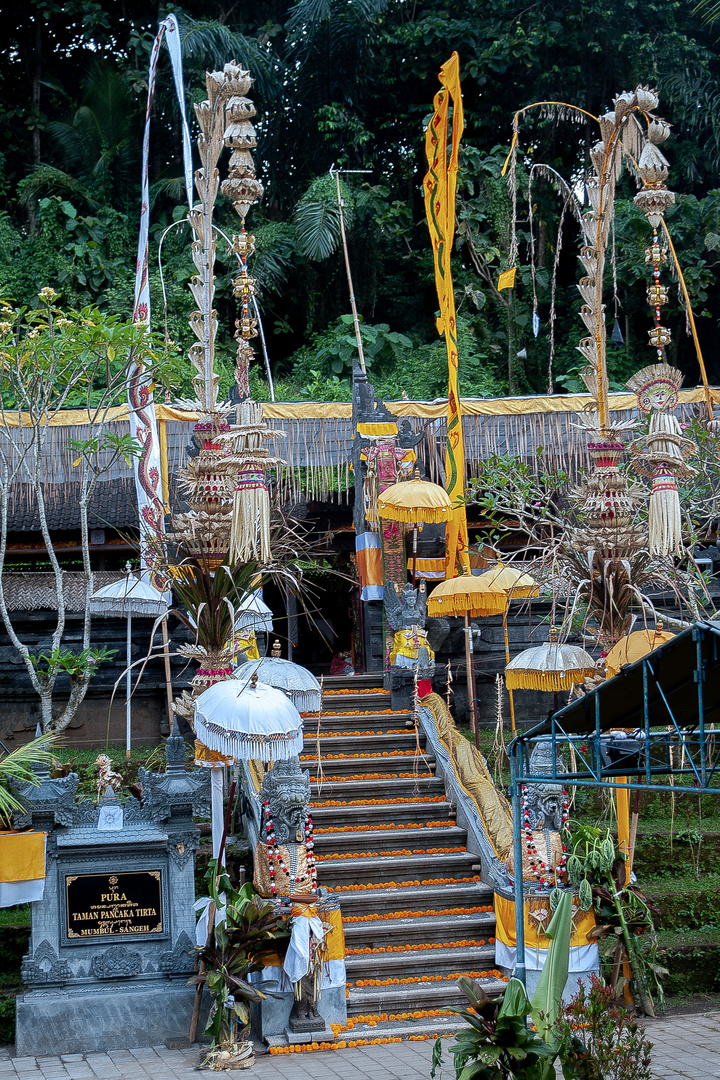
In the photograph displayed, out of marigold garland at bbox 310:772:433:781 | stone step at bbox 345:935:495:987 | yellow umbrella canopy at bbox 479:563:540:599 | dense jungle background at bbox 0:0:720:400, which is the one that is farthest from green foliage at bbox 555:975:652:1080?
dense jungle background at bbox 0:0:720:400

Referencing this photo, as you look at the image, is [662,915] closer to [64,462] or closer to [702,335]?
[64,462]

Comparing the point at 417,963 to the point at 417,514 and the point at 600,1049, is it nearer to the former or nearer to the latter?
the point at 600,1049

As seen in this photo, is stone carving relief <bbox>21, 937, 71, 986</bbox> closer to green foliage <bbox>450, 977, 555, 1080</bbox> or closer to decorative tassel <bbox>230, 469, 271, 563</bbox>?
decorative tassel <bbox>230, 469, 271, 563</bbox>

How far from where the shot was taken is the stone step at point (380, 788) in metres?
9.66

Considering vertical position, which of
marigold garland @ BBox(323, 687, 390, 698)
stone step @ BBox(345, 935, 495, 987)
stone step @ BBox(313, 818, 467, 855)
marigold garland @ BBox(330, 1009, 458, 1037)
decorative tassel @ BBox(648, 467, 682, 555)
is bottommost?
marigold garland @ BBox(330, 1009, 458, 1037)

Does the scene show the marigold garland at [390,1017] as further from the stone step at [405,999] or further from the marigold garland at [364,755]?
the marigold garland at [364,755]

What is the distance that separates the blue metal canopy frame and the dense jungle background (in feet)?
40.7

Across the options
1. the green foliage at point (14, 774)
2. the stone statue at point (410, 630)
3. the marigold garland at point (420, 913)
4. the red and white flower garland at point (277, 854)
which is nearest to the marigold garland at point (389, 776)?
the stone statue at point (410, 630)

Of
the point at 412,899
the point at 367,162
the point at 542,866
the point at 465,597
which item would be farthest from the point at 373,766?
the point at 367,162

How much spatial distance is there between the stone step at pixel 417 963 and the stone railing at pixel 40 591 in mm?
6320

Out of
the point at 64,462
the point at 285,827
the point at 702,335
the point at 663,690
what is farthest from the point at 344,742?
the point at 702,335

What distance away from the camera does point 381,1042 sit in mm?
7395

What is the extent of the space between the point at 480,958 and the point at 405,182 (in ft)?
57.5

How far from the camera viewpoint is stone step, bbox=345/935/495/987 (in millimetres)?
8000
